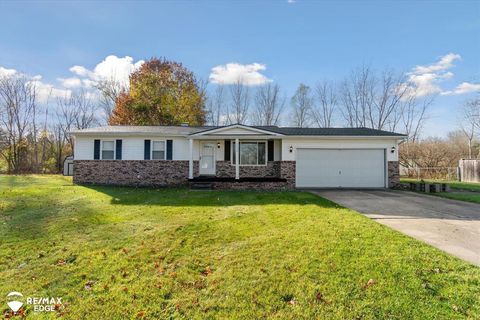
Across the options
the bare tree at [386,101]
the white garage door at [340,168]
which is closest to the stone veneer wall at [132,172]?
the white garage door at [340,168]

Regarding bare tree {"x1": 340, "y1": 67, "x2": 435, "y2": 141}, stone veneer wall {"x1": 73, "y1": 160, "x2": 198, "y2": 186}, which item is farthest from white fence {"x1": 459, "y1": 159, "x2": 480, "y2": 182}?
stone veneer wall {"x1": 73, "y1": 160, "x2": 198, "y2": 186}

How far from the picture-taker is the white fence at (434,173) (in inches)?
769

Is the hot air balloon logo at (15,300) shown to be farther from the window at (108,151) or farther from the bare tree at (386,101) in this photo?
the bare tree at (386,101)

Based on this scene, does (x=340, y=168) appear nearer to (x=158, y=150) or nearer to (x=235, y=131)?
(x=235, y=131)

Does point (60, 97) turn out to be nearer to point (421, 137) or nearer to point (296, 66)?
point (296, 66)

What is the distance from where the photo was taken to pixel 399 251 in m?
4.13

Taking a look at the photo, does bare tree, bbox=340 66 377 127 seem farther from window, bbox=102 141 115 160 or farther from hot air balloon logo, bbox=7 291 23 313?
hot air balloon logo, bbox=7 291 23 313

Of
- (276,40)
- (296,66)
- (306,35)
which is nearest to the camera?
(306,35)

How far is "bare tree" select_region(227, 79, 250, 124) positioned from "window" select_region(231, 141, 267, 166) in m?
16.9

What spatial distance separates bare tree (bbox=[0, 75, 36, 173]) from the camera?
24.1 metres

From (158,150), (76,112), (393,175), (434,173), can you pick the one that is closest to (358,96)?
(434,173)

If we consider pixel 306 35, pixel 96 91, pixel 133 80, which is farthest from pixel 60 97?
pixel 306 35

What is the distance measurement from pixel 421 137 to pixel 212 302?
108 ft

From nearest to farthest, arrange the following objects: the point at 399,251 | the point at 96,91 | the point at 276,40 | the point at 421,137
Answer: the point at 399,251 → the point at 276,40 → the point at 421,137 → the point at 96,91
